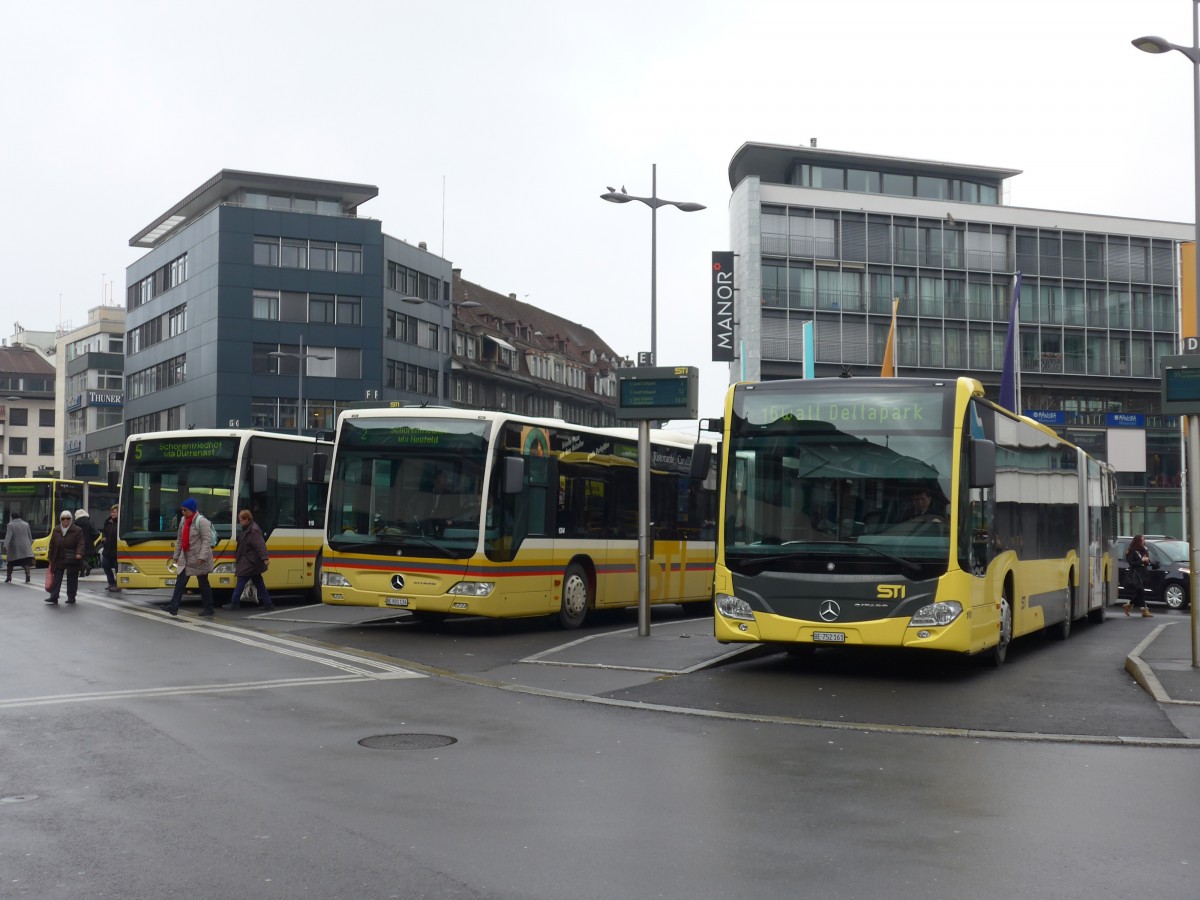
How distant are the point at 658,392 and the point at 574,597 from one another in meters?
3.58

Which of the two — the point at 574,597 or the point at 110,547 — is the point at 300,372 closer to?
the point at 110,547

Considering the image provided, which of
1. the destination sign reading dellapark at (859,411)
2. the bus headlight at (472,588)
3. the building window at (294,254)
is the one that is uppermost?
the building window at (294,254)

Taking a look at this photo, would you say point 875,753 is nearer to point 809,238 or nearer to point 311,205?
point 809,238

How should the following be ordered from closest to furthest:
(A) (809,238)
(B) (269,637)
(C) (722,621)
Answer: (C) (722,621) → (B) (269,637) → (A) (809,238)

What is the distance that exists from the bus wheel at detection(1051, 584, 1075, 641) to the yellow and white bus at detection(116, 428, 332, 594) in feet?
40.5

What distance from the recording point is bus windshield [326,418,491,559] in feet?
59.7

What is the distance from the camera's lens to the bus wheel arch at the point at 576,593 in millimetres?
19938

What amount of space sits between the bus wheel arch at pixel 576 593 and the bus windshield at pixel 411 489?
7.70 ft

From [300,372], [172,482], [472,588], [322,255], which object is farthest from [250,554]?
[322,255]

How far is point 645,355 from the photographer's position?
95.9ft

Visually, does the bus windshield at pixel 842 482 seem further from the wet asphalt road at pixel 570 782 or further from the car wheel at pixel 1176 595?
the car wheel at pixel 1176 595

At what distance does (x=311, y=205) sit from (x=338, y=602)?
6144cm

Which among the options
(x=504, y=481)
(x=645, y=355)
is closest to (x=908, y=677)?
(x=504, y=481)

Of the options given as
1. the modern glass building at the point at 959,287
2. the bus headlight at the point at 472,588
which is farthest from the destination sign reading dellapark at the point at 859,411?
the modern glass building at the point at 959,287
